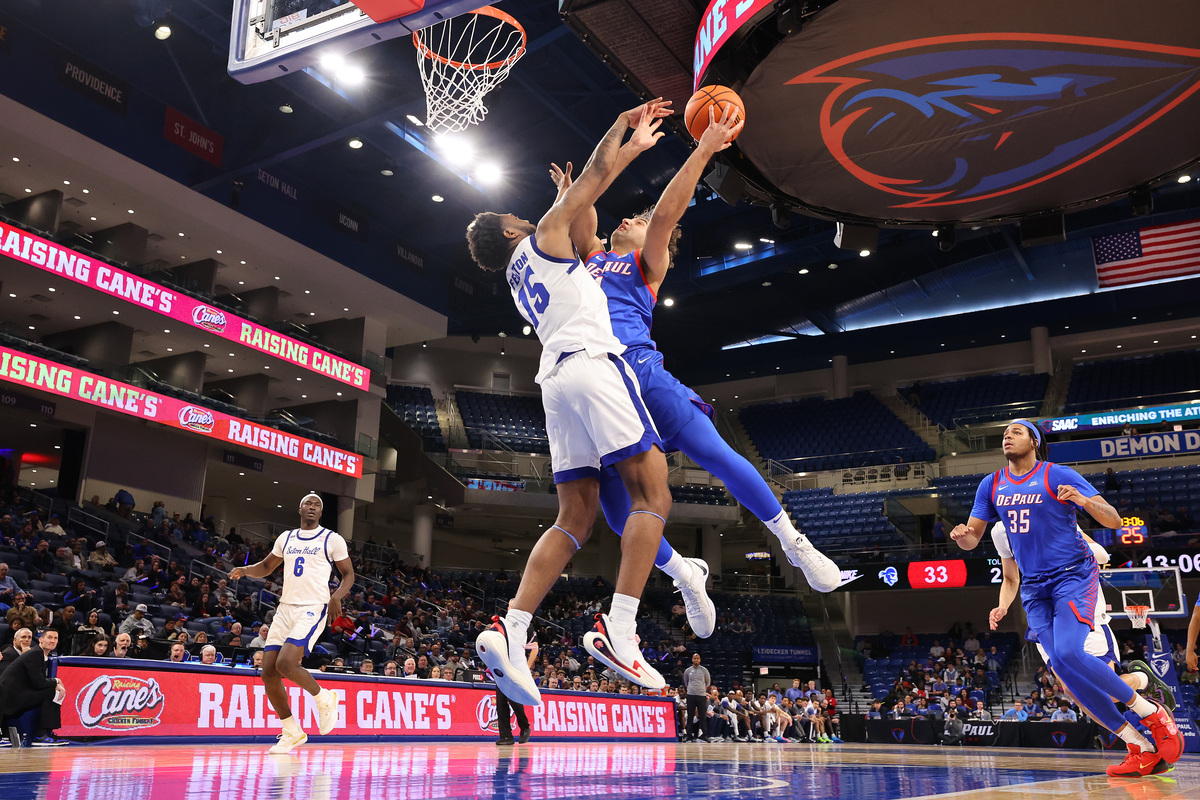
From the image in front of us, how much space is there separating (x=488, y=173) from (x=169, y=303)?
806 centimetres

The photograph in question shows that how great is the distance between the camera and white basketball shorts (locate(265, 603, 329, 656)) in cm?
753

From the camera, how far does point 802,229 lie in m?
24.5

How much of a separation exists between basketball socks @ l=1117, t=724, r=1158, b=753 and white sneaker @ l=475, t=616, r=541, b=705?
374 cm

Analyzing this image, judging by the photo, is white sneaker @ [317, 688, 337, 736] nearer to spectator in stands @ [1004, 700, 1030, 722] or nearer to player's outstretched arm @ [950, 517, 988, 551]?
player's outstretched arm @ [950, 517, 988, 551]

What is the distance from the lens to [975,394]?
31.0 metres

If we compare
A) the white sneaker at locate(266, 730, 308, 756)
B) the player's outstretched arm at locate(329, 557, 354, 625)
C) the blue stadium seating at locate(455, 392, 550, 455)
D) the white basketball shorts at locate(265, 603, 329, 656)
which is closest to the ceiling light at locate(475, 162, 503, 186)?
the blue stadium seating at locate(455, 392, 550, 455)

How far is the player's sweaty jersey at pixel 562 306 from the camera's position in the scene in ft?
13.0

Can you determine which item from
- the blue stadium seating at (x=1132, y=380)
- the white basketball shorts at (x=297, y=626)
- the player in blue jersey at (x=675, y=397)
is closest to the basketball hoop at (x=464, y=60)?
the white basketball shorts at (x=297, y=626)

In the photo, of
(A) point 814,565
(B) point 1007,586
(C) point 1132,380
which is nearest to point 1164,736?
(B) point 1007,586

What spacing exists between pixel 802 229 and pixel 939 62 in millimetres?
18248

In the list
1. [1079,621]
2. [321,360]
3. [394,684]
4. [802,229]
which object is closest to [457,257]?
[321,360]

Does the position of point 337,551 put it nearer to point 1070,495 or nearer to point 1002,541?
point 1002,541

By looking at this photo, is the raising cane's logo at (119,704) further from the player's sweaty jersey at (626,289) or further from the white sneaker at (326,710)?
the player's sweaty jersey at (626,289)

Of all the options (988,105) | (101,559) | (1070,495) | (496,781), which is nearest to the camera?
(496,781)
